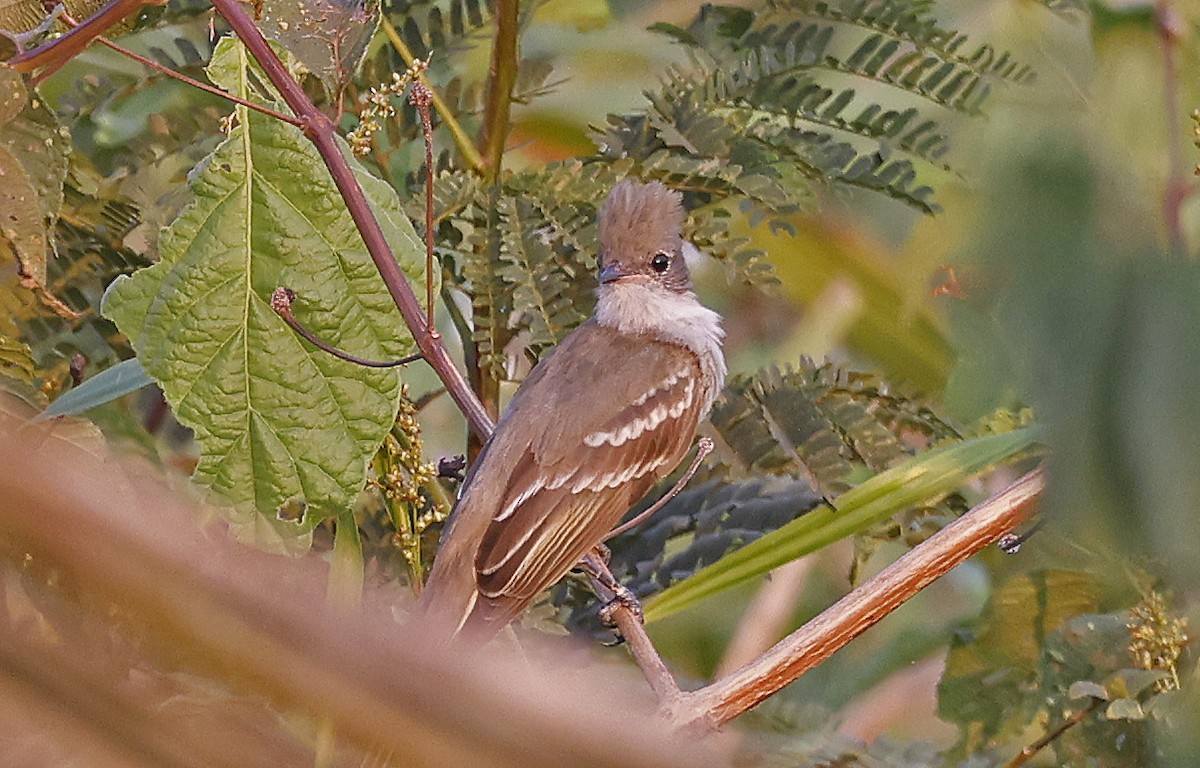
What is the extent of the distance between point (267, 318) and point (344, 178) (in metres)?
0.30

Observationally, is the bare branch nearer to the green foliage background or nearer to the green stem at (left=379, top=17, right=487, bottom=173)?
the green foliage background

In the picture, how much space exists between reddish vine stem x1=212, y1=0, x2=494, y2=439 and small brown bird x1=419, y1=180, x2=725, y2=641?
431 millimetres

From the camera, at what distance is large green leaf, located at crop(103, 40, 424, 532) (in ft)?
6.13

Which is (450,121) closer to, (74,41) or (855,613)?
(74,41)

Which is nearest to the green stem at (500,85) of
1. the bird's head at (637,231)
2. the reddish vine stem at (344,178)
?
the bird's head at (637,231)

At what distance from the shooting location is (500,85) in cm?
225

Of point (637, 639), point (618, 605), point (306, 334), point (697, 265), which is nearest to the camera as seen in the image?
point (306, 334)

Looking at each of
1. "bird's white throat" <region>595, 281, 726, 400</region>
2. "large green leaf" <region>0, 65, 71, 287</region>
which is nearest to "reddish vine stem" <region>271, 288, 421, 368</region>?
"large green leaf" <region>0, 65, 71, 287</region>

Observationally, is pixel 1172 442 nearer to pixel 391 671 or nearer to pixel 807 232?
pixel 391 671

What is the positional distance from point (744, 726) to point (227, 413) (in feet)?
2.93

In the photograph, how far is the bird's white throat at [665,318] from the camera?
2.58m

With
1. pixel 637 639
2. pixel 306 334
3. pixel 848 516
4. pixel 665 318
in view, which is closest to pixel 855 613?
pixel 848 516

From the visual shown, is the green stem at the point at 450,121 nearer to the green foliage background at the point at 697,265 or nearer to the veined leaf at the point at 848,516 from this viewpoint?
the green foliage background at the point at 697,265

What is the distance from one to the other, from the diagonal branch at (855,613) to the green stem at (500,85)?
873 millimetres
